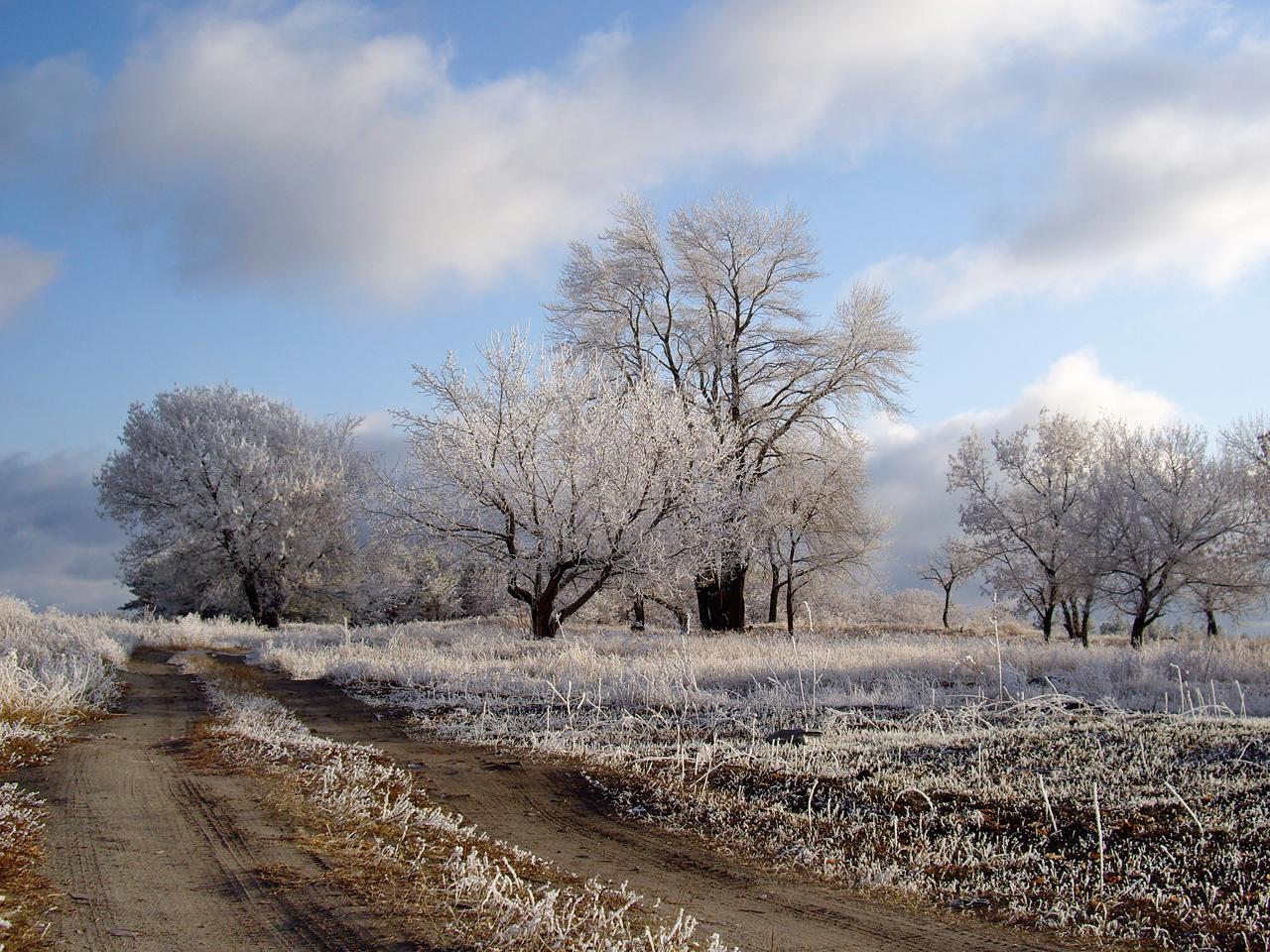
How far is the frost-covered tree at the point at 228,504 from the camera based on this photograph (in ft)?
99.3

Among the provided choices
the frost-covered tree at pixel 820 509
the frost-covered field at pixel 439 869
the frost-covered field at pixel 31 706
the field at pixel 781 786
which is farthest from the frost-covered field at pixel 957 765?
the frost-covered tree at pixel 820 509

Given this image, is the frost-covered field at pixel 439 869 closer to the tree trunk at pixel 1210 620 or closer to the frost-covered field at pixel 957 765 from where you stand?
the frost-covered field at pixel 957 765

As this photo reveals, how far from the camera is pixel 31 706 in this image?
8086 mm

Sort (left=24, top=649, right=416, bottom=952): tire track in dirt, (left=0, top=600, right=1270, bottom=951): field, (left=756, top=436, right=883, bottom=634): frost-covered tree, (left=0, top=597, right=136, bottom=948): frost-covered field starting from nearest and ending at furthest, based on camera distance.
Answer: (left=24, top=649, right=416, bottom=952): tire track in dirt, (left=0, top=597, right=136, bottom=948): frost-covered field, (left=0, top=600, right=1270, bottom=951): field, (left=756, top=436, right=883, bottom=634): frost-covered tree

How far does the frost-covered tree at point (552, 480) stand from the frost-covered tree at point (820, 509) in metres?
5.89

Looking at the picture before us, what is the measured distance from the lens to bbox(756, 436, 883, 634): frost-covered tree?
2570 centimetres

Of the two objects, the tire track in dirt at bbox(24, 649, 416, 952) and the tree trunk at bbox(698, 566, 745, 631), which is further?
the tree trunk at bbox(698, 566, 745, 631)

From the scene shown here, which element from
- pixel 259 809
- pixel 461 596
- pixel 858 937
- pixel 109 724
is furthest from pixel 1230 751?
pixel 461 596

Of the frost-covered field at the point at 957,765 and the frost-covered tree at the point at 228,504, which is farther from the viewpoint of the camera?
the frost-covered tree at the point at 228,504

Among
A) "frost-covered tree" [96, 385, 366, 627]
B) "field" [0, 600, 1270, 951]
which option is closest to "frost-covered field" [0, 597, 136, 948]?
"field" [0, 600, 1270, 951]

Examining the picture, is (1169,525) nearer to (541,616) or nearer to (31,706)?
(541,616)

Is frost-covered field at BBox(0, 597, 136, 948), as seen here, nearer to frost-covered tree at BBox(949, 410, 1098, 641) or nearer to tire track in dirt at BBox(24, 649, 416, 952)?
tire track in dirt at BBox(24, 649, 416, 952)

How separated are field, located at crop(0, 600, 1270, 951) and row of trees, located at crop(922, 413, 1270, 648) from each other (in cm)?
1645

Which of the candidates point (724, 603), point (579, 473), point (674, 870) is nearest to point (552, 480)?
point (579, 473)
